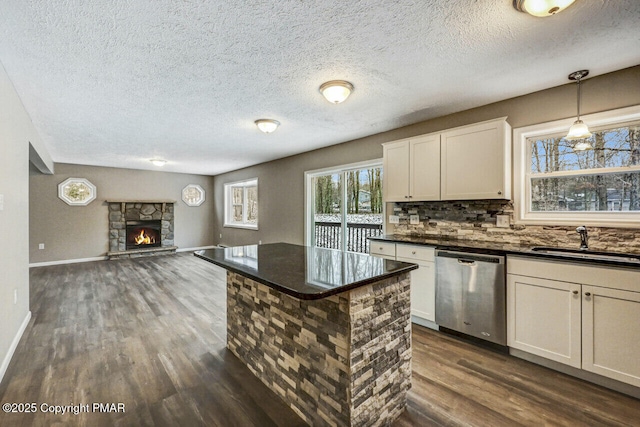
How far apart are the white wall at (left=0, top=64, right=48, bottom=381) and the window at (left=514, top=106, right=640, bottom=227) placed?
4579 mm

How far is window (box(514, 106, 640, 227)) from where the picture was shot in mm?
2402

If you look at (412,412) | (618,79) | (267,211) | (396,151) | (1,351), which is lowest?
(412,412)

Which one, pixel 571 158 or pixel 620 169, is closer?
pixel 620 169

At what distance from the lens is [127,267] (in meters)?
6.10

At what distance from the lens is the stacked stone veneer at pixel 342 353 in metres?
1.51

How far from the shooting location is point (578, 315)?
211 centimetres

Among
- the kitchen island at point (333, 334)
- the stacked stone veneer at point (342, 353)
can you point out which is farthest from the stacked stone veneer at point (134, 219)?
the stacked stone veneer at point (342, 353)

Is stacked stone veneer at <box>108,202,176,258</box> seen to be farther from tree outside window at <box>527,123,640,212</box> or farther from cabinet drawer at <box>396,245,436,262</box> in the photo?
tree outside window at <box>527,123,640,212</box>

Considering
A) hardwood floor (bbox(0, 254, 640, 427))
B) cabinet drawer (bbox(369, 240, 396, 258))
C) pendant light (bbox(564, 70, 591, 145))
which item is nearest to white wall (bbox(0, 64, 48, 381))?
hardwood floor (bbox(0, 254, 640, 427))

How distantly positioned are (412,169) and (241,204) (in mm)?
5796

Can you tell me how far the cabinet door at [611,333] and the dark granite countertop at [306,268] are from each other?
1.42m

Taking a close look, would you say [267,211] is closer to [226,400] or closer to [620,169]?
[226,400]

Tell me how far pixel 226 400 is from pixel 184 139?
3894 millimetres

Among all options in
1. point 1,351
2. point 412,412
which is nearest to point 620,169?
point 412,412
